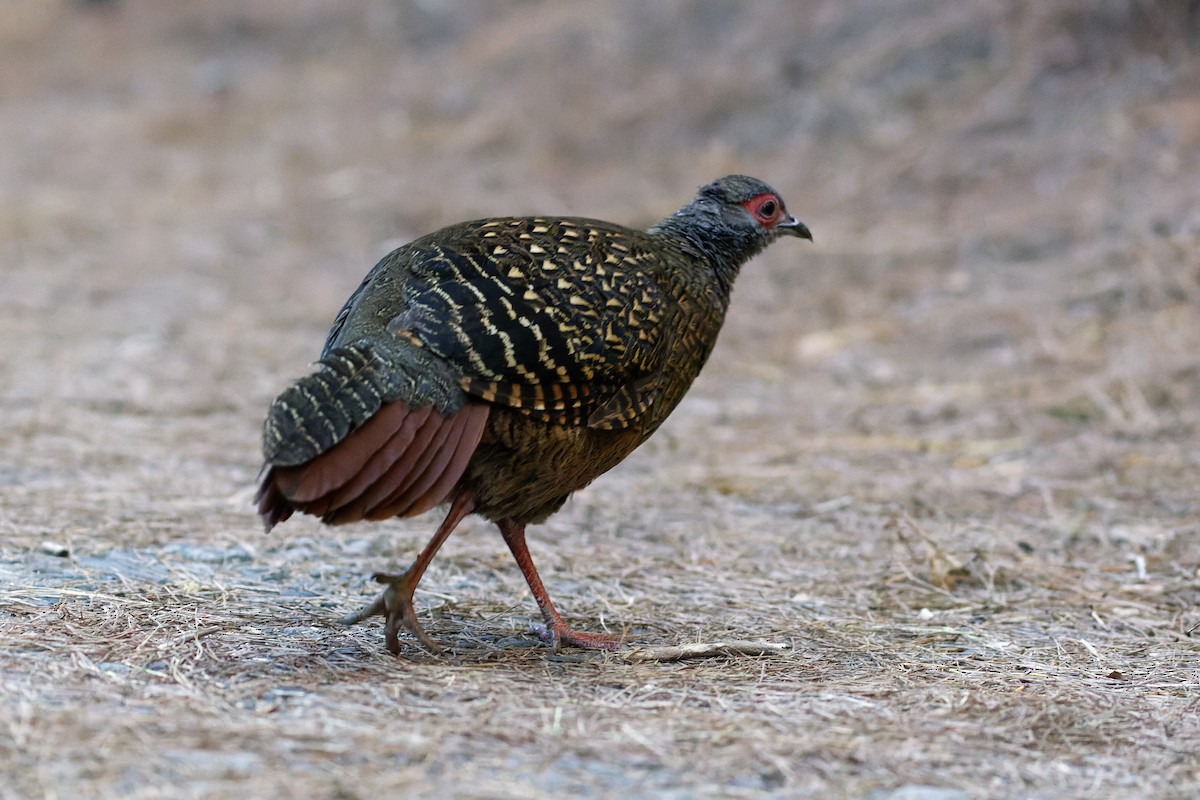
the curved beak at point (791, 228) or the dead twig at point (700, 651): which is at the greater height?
the curved beak at point (791, 228)

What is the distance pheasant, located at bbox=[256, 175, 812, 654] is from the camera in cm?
353

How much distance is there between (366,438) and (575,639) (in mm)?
997

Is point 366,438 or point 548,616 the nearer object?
point 366,438

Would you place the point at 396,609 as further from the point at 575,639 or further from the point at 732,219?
the point at 732,219

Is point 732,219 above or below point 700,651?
above

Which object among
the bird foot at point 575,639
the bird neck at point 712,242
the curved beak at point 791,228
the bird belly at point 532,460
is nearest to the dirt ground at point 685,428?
the bird foot at point 575,639

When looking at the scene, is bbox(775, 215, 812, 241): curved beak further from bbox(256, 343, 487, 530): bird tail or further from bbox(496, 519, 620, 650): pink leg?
bbox(256, 343, 487, 530): bird tail

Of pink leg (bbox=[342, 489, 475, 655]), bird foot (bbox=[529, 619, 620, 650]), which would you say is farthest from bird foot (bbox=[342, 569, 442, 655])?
bird foot (bbox=[529, 619, 620, 650])

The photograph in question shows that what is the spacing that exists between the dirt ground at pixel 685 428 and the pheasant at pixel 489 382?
1.53 feet

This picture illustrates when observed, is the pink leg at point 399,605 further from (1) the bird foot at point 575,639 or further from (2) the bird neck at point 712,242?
(2) the bird neck at point 712,242

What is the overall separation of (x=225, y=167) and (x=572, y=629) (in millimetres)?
11131

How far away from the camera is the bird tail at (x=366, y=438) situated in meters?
3.45

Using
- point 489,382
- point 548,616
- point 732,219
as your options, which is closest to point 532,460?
point 489,382

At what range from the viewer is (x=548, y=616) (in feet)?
13.7
